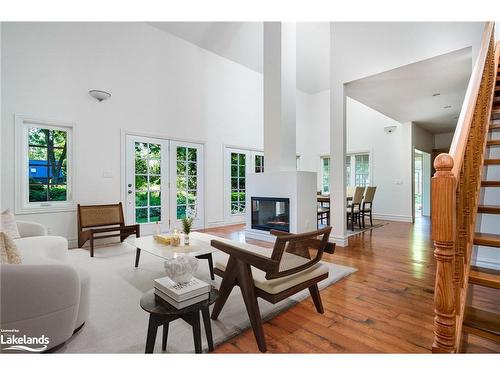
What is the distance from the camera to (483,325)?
1.42 meters

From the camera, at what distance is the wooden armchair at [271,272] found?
1.59 metres

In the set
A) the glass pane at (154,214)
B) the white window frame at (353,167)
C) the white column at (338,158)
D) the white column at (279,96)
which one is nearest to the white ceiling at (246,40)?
the white column at (279,96)

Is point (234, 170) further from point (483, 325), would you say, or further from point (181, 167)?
point (483, 325)

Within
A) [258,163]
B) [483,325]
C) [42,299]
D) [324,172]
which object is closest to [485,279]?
[483,325]

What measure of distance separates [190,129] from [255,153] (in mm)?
1950

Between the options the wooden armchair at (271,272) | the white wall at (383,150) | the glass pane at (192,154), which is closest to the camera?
the wooden armchair at (271,272)

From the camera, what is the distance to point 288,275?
1758 mm

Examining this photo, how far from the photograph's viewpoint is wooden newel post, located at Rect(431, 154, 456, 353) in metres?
1.10

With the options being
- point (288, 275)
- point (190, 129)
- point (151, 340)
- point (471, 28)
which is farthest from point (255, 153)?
point (151, 340)

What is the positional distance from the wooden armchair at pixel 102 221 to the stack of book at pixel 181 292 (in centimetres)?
287

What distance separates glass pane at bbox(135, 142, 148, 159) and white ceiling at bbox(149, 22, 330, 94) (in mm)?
2285

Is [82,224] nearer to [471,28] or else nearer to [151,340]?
[151,340]

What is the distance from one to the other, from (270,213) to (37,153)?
12.3 feet

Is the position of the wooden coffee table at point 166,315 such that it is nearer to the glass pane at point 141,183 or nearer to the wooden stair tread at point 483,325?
the wooden stair tread at point 483,325
